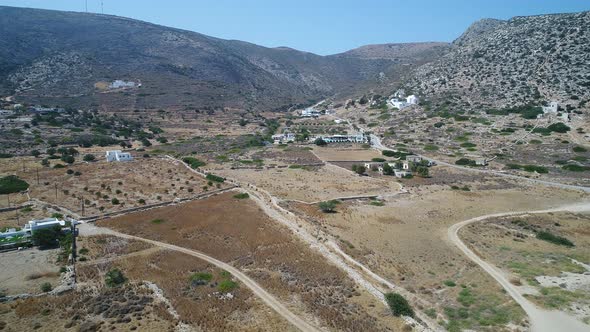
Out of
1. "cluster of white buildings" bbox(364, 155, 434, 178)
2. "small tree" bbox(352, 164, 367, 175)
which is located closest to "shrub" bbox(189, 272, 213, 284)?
"small tree" bbox(352, 164, 367, 175)

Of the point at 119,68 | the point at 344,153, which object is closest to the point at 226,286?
the point at 344,153

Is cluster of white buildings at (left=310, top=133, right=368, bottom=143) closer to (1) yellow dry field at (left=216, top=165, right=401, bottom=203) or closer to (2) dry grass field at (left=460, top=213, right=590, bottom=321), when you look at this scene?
(1) yellow dry field at (left=216, top=165, right=401, bottom=203)

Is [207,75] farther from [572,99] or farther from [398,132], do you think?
[572,99]

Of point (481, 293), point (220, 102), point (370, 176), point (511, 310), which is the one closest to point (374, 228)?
point (481, 293)

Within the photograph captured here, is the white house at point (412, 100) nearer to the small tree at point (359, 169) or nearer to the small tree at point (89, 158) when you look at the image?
the small tree at point (359, 169)

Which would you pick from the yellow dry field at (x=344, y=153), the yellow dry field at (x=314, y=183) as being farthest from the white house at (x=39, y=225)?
the yellow dry field at (x=344, y=153)

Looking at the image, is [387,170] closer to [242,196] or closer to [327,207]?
[327,207]
